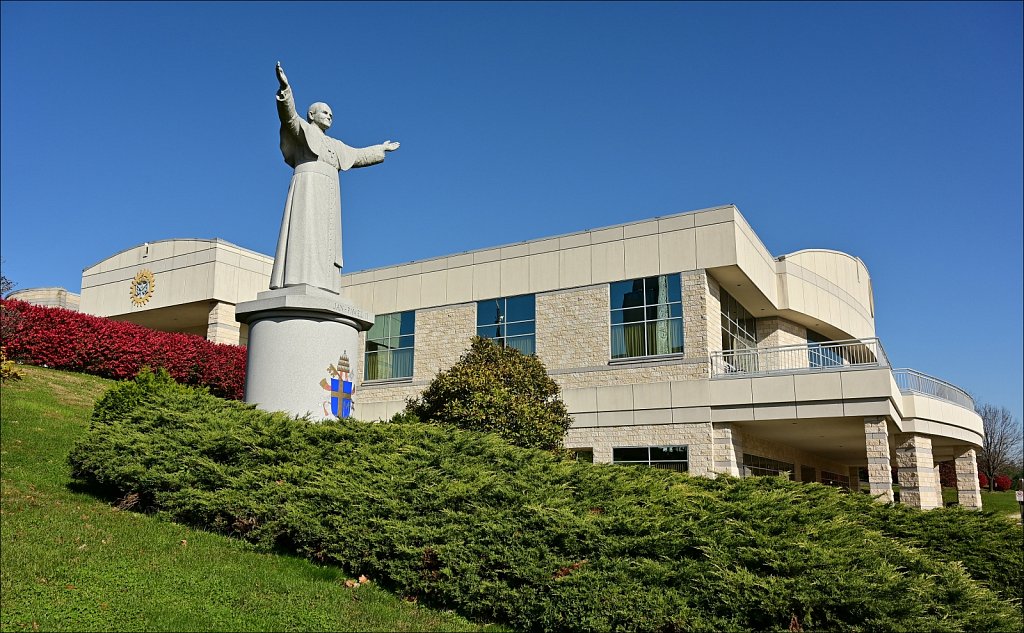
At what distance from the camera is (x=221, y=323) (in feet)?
99.1

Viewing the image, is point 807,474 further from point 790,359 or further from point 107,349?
point 107,349

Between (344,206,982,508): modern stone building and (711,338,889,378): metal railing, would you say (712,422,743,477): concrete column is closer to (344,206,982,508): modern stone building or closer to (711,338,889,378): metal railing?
(344,206,982,508): modern stone building

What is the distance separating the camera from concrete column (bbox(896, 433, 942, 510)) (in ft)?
72.9

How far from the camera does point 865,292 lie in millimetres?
37500

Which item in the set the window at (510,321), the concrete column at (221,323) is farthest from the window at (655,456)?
the concrete column at (221,323)

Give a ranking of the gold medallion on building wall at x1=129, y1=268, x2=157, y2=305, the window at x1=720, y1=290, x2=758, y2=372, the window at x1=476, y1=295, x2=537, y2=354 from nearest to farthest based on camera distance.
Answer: the window at x1=720, y1=290, x2=758, y2=372 < the window at x1=476, y1=295, x2=537, y2=354 < the gold medallion on building wall at x1=129, y1=268, x2=157, y2=305

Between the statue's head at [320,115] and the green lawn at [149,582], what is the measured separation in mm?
6888

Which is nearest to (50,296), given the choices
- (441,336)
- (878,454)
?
(441,336)

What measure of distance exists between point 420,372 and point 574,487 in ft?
63.4

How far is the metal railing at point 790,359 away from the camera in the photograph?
20422 mm

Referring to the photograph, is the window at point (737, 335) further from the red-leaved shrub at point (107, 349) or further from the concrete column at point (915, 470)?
the red-leaved shrub at point (107, 349)

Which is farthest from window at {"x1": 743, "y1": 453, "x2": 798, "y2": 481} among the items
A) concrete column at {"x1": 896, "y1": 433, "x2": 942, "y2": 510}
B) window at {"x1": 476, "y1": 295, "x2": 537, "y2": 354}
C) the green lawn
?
the green lawn

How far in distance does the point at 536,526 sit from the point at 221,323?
25.3m

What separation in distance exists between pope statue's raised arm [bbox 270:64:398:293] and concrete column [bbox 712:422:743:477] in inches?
483
